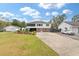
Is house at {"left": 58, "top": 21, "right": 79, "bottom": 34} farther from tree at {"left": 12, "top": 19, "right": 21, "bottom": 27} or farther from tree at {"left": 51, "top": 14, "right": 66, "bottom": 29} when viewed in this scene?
tree at {"left": 12, "top": 19, "right": 21, "bottom": 27}

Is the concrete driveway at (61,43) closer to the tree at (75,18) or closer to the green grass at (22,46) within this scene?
the green grass at (22,46)

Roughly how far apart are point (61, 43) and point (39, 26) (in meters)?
0.37

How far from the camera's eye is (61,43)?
3.62 meters

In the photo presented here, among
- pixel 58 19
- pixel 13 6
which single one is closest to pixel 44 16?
pixel 58 19

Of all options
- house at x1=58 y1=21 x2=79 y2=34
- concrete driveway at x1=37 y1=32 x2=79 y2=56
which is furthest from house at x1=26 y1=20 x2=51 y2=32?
house at x1=58 y1=21 x2=79 y2=34

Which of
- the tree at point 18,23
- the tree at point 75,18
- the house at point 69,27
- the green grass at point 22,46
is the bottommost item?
the green grass at point 22,46

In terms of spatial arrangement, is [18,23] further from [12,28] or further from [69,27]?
[69,27]

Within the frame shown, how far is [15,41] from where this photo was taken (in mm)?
3615

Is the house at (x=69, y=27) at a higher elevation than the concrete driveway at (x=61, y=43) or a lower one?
higher

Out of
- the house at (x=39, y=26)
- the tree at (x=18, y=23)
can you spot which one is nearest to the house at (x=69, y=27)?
the house at (x=39, y=26)

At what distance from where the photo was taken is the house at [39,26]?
3650mm

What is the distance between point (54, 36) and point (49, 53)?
25 cm

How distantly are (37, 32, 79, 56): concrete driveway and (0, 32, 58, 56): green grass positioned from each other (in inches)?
2.5

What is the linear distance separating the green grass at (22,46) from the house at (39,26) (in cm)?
12
